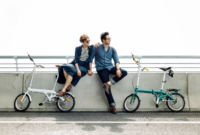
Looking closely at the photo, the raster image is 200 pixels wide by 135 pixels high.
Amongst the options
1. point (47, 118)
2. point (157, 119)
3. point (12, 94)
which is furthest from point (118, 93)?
point (12, 94)

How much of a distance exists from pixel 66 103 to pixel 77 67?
1.13 meters

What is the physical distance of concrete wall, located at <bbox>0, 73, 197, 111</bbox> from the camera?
6.79 meters

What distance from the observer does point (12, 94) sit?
6875mm

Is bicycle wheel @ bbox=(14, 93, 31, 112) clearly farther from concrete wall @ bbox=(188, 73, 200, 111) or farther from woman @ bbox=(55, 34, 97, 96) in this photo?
concrete wall @ bbox=(188, 73, 200, 111)

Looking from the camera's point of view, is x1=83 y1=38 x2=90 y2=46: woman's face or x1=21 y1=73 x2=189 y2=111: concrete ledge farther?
x1=21 y1=73 x2=189 y2=111: concrete ledge

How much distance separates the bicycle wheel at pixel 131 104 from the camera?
6.55 meters

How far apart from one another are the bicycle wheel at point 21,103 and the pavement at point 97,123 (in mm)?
212

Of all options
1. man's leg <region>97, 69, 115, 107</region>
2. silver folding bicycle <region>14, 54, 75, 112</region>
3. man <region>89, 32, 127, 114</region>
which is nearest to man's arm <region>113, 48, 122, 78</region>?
man <region>89, 32, 127, 114</region>

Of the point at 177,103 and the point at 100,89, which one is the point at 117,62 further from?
the point at 177,103

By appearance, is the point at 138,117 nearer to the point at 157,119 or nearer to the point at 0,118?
the point at 157,119

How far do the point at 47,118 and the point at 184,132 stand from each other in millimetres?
3347

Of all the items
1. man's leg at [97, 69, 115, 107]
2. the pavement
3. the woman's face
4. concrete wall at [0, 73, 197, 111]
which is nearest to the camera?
the pavement

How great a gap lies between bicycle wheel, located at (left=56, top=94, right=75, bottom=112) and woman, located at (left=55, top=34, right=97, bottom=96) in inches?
8.7

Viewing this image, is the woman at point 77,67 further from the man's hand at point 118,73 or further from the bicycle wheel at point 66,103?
the man's hand at point 118,73
